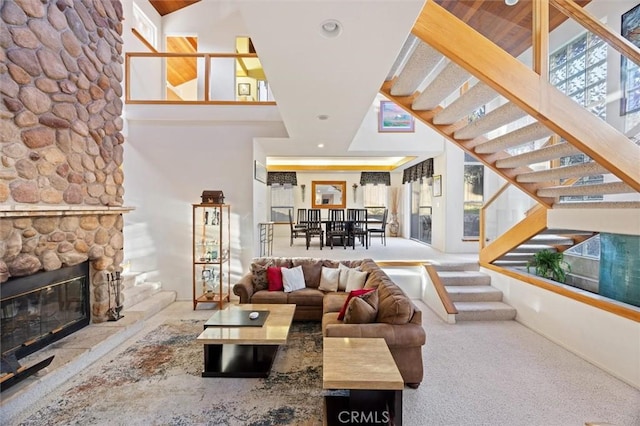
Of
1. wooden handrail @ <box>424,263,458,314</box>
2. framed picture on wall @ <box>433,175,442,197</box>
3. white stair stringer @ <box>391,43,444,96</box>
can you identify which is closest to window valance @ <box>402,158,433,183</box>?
framed picture on wall @ <box>433,175,442,197</box>

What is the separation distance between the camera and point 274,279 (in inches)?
168

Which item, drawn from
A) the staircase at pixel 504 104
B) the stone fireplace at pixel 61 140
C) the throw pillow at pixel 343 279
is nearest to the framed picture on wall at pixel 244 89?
the stone fireplace at pixel 61 140

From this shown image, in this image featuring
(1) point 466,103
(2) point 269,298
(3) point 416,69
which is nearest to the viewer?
(3) point 416,69

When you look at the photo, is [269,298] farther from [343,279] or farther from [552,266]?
[552,266]

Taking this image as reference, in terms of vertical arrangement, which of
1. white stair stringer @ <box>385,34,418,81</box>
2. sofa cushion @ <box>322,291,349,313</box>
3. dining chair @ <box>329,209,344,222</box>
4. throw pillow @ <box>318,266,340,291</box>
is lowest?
sofa cushion @ <box>322,291,349,313</box>

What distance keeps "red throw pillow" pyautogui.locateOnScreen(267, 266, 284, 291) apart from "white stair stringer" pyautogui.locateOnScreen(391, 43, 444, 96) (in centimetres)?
273

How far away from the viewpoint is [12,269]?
8.61ft

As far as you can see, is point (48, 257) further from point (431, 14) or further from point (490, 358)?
point (490, 358)

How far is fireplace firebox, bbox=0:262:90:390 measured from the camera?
2.58 meters

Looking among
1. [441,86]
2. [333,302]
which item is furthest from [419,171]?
[333,302]

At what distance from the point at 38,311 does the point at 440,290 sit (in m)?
4.71

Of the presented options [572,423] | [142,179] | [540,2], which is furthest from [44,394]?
[540,2]

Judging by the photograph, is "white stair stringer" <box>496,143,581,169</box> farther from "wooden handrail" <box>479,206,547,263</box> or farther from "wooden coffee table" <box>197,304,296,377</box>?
"wooden coffee table" <box>197,304,296,377</box>

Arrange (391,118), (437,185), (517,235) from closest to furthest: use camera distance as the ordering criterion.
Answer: (517,235)
(391,118)
(437,185)
